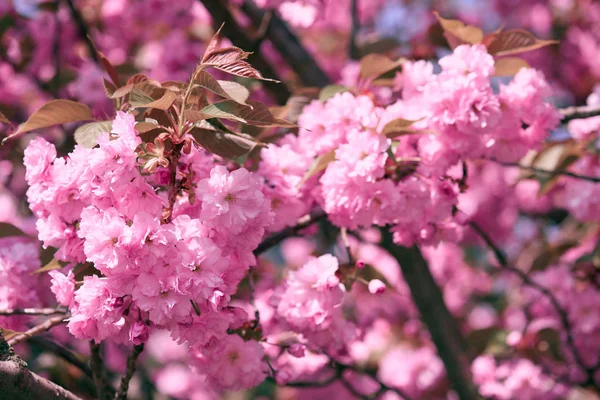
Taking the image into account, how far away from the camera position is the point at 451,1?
447 centimetres

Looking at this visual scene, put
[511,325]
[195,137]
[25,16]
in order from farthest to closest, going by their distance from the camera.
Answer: [511,325] < [25,16] < [195,137]

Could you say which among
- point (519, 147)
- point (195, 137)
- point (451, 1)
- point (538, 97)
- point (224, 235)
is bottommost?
point (451, 1)

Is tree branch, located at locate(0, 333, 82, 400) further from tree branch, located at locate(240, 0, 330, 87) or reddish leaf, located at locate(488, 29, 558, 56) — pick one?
tree branch, located at locate(240, 0, 330, 87)

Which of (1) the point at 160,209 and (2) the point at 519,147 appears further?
(2) the point at 519,147

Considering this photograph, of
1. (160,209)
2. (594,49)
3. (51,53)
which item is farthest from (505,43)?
(594,49)

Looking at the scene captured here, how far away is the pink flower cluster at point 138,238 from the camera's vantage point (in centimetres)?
108

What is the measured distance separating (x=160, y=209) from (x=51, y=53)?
1834 millimetres

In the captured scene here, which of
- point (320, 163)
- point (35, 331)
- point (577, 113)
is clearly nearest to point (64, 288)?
point (35, 331)

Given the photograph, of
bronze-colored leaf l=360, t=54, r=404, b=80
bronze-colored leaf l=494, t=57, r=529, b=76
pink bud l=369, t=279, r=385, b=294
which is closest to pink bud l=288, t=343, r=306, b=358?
pink bud l=369, t=279, r=385, b=294

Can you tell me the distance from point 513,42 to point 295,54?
0.92m

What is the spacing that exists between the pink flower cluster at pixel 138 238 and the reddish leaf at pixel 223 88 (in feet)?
0.44

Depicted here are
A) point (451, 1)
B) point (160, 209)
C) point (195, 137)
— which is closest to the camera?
point (160, 209)

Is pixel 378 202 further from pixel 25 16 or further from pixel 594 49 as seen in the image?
pixel 594 49

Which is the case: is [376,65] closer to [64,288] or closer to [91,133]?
[91,133]
